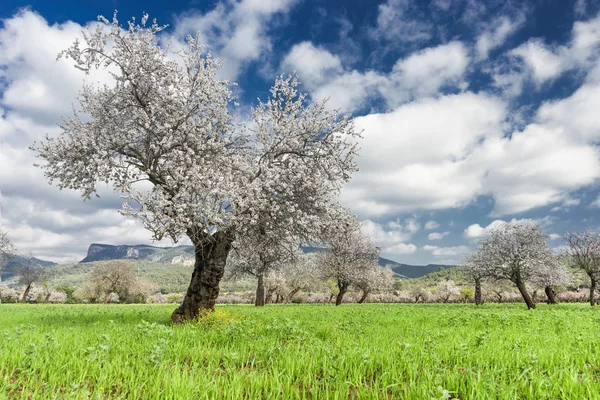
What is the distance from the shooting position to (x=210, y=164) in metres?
19.0

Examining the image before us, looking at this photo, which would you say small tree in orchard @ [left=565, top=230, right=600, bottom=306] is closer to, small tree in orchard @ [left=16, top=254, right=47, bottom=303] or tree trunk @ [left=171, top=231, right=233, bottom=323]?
tree trunk @ [left=171, top=231, right=233, bottom=323]

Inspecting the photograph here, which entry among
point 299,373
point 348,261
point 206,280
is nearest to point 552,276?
point 348,261

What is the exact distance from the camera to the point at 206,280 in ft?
64.1

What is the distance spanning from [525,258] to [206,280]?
128 feet

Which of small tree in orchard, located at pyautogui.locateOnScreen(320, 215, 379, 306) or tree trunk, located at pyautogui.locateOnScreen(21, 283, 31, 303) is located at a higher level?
small tree in orchard, located at pyautogui.locateOnScreen(320, 215, 379, 306)

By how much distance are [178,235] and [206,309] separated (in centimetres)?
535

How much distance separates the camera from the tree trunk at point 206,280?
1927 cm

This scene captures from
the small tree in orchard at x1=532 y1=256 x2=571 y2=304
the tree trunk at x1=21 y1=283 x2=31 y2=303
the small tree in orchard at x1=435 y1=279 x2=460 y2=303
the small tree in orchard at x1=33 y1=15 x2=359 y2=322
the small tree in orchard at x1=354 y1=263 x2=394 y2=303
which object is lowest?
the tree trunk at x1=21 y1=283 x2=31 y2=303

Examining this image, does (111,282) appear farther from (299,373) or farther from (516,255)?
(299,373)

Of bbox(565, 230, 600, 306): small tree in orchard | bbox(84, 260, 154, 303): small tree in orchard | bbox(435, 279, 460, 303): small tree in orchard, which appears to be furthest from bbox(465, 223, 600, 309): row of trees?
bbox(84, 260, 154, 303): small tree in orchard

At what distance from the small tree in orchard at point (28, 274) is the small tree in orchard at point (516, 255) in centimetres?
9726

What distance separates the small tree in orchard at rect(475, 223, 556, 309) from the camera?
1656 inches

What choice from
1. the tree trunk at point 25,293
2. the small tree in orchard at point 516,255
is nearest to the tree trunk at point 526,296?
the small tree in orchard at point 516,255

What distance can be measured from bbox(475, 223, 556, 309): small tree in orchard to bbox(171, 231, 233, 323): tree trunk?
122ft
